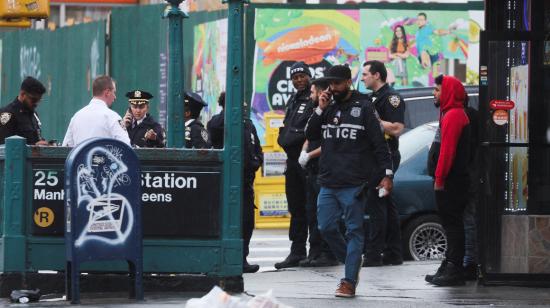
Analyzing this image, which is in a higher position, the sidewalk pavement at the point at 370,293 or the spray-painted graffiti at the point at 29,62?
the spray-painted graffiti at the point at 29,62

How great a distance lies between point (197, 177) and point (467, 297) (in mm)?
2344

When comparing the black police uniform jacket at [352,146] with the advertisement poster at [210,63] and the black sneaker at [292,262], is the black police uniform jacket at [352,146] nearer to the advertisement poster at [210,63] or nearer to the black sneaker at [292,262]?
the black sneaker at [292,262]

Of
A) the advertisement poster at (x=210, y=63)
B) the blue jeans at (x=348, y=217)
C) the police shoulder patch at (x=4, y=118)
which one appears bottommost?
the blue jeans at (x=348, y=217)

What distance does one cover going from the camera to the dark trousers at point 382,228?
1330cm

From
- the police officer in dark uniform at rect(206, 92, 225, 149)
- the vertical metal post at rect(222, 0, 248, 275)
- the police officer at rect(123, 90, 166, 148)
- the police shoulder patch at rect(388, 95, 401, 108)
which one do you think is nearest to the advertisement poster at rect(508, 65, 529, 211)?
the police shoulder patch at rect(388, 95, 401, 108)

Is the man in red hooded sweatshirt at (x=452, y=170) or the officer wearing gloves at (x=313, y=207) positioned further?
the officer wearing gloves at (x=313, y=207)

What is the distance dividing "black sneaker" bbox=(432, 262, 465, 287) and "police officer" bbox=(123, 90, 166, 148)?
11.5ft

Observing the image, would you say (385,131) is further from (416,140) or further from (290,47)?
(290,47)

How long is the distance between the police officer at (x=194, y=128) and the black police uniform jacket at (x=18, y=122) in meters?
1.47

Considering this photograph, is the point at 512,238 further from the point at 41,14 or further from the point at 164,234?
the point at 41,14

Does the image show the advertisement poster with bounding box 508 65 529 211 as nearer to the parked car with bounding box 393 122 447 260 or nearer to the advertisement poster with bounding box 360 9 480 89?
the parked car with bounding box 393 122 447 260

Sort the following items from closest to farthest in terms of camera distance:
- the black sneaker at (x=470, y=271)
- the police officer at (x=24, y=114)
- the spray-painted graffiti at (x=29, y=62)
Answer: the black sneaker at (x=470, y=271) < the police officer at (x=24, y=114) < the spray-painted graffiti at (x=29, y=62)

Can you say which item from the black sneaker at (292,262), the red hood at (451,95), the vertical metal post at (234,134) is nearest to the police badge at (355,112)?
the vertical metal post at (234,134)

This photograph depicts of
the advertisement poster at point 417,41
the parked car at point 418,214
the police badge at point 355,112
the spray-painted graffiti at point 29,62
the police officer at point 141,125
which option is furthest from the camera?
the spray-painted graffiti at point 29,62
